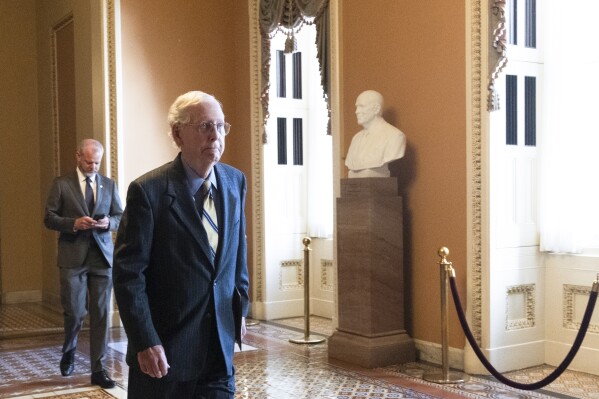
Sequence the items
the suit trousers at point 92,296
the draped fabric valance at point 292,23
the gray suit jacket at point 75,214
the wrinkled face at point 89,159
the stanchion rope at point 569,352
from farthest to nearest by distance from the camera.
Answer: the draped fabric valance at point 292,23 < the wrinkled face at point 89,159 < the gray suit jacket at point 75,214 < the suit trousers at point 92,296 < the stanchion rope at point 569,352

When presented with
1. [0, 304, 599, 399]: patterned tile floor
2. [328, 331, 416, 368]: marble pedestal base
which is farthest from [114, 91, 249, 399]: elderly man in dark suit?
[328, 331, 416, 368]: marble pedestal base

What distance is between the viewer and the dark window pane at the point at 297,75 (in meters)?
8.49

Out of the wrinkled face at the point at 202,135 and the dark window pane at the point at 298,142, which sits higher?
the dark window pane at the point at 298,142

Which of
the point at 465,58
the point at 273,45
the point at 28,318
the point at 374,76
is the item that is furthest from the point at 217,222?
the point at 28,318

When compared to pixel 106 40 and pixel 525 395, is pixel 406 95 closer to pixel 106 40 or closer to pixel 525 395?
pixel 525 395

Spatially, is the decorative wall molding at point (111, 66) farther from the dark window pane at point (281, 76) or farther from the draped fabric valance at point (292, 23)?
the dark window pane at point (281, 76)

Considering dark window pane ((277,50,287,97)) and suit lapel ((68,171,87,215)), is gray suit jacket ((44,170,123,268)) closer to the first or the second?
suit lapel ((68,171,87,215))

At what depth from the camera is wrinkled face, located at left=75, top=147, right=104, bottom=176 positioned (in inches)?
216

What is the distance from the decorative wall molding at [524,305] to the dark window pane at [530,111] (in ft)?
3.79

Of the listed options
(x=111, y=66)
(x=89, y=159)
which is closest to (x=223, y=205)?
(x=89, y=159)

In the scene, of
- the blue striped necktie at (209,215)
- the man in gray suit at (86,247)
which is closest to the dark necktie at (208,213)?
the blue striped necktie at (209,215)

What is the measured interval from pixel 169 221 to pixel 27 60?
871cm

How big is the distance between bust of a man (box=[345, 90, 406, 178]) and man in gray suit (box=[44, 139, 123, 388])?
6.65 ft

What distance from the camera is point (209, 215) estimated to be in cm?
257
